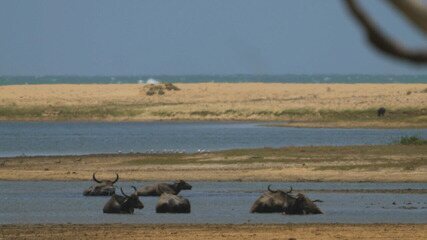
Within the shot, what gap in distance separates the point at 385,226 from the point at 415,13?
1553 cm

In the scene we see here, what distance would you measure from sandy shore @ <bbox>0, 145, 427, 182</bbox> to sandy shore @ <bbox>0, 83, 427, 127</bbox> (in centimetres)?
1854

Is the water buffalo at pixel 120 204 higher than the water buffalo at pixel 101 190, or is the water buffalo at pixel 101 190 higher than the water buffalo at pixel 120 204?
the water buffalo at pixel 101 190

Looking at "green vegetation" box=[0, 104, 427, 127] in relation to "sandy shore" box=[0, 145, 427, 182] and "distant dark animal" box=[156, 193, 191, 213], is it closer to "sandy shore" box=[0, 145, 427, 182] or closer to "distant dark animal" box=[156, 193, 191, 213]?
"sandy shore" box=[0, 145, 427, 182]

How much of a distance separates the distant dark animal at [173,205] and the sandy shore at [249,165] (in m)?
7.55

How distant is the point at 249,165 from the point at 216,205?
9.47m

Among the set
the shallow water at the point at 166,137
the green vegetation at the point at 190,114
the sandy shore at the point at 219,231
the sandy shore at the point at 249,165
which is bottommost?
the sandy shore at the point at 219,231

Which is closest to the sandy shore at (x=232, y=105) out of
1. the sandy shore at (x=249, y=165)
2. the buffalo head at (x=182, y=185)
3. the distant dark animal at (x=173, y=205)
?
the sandy shore at (x=249, y=165)

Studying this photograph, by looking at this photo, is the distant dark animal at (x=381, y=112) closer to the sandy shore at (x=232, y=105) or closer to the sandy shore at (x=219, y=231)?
the sandy shore at (x=232, y=105)

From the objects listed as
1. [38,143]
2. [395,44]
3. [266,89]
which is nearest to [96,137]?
[38,143]

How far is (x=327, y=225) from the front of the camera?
1788 centimetres

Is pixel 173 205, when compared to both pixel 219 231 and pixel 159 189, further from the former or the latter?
pixel 219 231

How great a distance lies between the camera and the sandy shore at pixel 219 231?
16375 millimetres

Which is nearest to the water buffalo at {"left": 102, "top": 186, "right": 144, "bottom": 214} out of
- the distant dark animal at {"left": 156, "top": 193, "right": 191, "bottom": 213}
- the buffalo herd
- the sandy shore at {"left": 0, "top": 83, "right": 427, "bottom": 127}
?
the buffalo herd

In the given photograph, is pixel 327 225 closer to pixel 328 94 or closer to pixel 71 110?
pixel 71 110
